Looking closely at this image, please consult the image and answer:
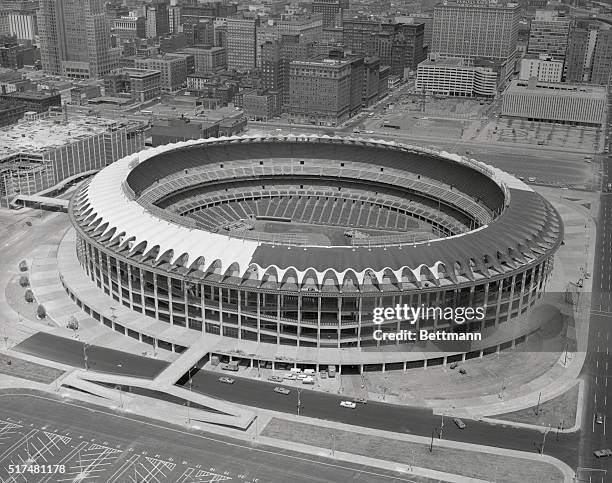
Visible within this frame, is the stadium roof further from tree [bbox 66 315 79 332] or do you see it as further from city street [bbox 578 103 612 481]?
city street [bbox 578 103 612 481]

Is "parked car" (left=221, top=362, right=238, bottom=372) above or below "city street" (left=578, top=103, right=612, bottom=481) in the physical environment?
above

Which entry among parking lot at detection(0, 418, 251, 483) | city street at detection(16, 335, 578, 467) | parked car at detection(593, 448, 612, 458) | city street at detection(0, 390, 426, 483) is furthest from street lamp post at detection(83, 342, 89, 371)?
parked car at detection(593, 448, 612, 458)

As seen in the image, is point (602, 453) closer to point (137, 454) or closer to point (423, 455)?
point (423, 455)

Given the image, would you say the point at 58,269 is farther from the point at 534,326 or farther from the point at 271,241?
the point at 534,326

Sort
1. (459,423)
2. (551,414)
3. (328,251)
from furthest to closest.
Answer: (328,251) → (551,414) → (459,423)

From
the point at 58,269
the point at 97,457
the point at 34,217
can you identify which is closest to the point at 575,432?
the point at 97,457

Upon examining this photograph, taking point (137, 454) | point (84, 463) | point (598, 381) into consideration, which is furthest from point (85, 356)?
point (598, 381)

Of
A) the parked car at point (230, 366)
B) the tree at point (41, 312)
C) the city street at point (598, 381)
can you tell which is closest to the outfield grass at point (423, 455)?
the city street at point (598, 381)
